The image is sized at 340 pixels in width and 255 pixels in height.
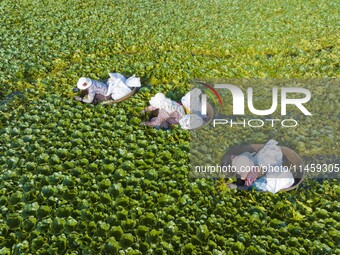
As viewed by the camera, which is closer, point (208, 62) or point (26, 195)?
point (26, 195)

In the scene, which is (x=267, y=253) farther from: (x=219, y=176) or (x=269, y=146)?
(x=269, y=146)

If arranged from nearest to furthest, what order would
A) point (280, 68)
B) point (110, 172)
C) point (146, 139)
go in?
point (110, 172) → point (146, 139) → point (280, 68)

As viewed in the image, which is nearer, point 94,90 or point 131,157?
point 131,157

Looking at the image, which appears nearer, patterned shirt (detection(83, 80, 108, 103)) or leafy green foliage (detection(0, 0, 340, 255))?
leafy green foliage (detection(0, 0, 340, 255))

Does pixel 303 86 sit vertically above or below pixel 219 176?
above

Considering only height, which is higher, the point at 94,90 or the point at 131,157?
the point at 94,90

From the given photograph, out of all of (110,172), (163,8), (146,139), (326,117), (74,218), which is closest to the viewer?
(74,218)

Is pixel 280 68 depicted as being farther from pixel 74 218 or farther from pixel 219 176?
pixel 74 218

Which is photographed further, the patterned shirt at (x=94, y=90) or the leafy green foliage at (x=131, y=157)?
the patterned shirt at (x=94, y=90)

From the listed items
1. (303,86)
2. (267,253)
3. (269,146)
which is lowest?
(267,253)

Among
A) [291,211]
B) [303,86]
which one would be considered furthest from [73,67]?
[291,211]
